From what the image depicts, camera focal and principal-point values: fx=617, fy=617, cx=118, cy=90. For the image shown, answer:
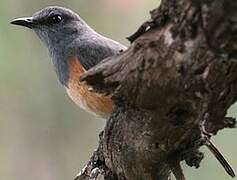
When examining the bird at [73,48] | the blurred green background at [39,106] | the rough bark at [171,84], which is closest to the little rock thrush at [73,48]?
the bird at [73,48]

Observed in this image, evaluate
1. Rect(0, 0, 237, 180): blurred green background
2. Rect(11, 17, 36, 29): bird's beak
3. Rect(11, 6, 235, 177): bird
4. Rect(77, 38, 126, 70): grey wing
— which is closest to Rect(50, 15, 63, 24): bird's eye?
Rect(11, 6, 235, 177): bird

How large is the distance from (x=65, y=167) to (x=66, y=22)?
5.25ft

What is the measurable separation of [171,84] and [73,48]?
185cm

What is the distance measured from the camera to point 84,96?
3.35m

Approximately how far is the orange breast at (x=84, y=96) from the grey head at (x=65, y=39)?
0.14ft

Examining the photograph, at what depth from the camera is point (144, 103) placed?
77.9 inches

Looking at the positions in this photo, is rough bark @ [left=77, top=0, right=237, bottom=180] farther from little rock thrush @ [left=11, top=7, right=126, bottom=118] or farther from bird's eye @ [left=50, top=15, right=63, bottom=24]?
bird's eye @ [left=50, top=15, right=63, bottom=24]

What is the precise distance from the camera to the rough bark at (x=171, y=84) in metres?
1.72

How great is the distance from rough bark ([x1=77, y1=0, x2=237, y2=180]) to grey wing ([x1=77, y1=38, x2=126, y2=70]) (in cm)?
111

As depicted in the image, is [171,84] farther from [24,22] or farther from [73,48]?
[24,22]

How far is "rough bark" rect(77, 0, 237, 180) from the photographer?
1.72m

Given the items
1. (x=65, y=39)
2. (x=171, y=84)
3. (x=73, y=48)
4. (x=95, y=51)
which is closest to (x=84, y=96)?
(x=95, y=51)

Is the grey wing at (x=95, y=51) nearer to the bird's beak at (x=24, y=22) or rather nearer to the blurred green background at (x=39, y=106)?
the bird's beak at (x=24, y=22)

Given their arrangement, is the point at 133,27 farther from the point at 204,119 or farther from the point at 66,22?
the point at 204,119
